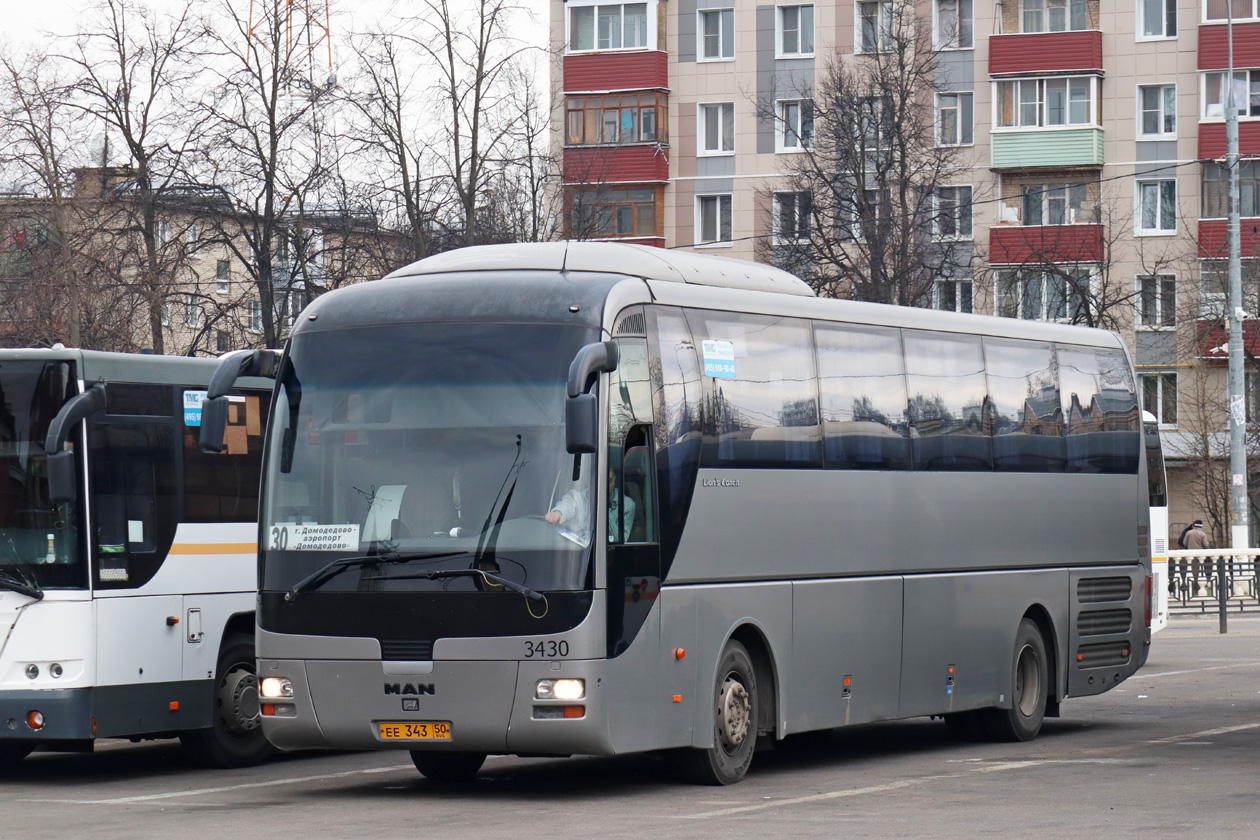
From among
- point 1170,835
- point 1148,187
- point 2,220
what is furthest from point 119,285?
point 1148,187

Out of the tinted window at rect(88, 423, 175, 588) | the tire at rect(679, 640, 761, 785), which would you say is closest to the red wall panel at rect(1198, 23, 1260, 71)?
the tire at rect(679, 640, 761, 785)

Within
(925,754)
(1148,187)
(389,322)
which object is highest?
(1148,187)

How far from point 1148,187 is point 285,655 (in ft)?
173

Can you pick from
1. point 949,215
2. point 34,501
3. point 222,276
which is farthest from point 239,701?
point 949,215

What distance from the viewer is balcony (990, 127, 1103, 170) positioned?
61.1m

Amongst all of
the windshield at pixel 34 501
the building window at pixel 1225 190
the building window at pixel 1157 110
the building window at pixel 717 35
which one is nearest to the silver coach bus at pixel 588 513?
the windshield at pixel 34 501

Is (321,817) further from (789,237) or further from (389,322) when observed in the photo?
(789,237)

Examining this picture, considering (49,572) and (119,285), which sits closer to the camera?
(49,572)

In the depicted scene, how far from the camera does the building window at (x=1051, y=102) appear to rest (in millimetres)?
61531

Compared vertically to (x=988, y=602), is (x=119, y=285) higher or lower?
higher

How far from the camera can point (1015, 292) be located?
5650cm

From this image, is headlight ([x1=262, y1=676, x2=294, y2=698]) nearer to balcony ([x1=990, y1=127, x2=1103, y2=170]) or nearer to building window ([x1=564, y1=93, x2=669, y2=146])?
balcony ([x1=990, y1=127, x2=1103, y2=170])

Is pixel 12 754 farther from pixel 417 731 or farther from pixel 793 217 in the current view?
pixel 793 217

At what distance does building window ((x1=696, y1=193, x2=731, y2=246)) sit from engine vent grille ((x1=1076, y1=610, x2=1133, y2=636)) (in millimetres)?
46237
